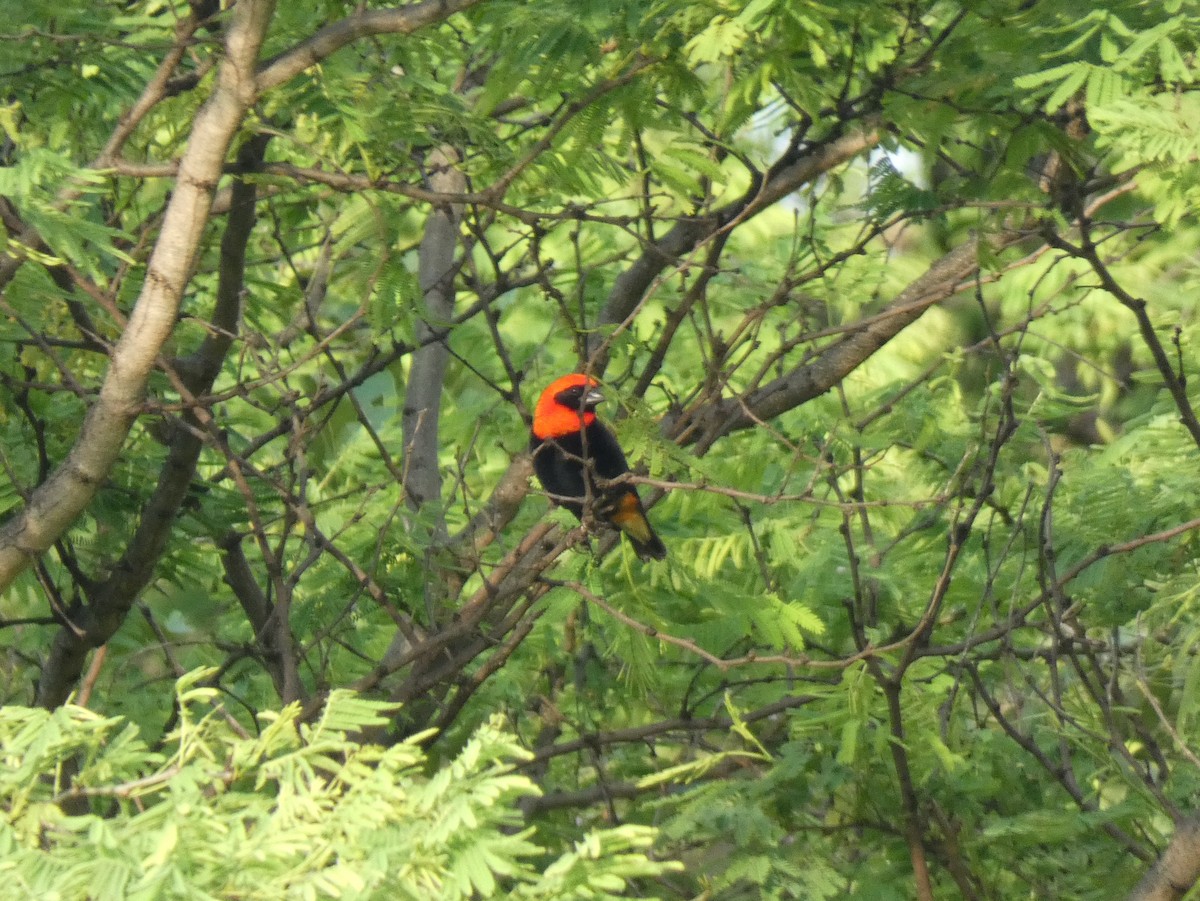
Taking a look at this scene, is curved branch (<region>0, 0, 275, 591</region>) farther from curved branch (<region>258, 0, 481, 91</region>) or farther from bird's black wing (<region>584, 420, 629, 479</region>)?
bird's black wing (<region>584, 420, 629, 479</region>)

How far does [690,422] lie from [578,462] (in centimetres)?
56

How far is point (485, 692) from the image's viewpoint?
5.68 meters

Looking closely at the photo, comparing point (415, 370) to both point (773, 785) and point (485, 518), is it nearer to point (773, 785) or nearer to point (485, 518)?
point (485, 518)

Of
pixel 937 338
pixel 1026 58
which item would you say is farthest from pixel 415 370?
pixel 937 338

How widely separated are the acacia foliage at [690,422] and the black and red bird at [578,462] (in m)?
0.18

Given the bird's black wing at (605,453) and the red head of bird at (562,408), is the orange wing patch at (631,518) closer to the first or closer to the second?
the red head of bird at (562,408)

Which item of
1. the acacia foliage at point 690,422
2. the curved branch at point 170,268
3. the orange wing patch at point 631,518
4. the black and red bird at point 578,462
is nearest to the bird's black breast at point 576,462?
the black and red bird at point 578,462

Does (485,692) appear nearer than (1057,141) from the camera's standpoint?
No

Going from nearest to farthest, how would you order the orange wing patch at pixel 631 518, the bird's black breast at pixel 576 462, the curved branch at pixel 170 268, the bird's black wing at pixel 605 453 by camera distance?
the curved branch at pixel 170 268 → the orange wing patch at pixel 631 518 → the bird's black breast at pixel 576 462 → the bird's black wing at pixel 605 453

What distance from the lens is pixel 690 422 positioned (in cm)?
471

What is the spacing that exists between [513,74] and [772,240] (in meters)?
4.00

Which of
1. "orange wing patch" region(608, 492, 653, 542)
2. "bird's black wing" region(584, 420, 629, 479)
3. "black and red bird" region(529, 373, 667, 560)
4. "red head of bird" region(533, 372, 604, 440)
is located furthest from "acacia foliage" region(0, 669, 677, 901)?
"bird's black wing" region(584, 420, 629, 479)

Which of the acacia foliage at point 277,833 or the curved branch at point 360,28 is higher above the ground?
the curved branch at point 360,28

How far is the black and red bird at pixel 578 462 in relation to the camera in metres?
5.05
